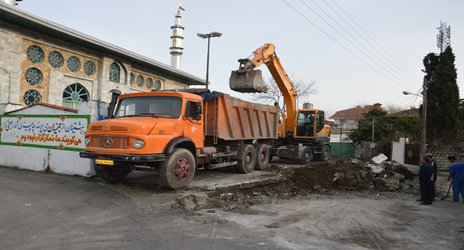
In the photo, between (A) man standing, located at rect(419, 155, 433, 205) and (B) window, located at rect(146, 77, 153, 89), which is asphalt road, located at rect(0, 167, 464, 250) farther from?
(B) window, located at rect(146, 77, 153, 89)

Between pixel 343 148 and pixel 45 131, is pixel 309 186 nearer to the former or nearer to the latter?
pixel 45 131

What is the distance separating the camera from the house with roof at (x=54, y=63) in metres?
19.9

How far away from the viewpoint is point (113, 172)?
32.3 feet

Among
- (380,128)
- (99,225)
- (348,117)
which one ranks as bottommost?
(99,225)

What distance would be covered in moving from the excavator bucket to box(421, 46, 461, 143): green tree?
16291 millimetres

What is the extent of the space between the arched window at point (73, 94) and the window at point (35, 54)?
8.38ft

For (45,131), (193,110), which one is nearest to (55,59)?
(45,131)

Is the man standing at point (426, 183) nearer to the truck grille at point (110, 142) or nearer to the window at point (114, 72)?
the truck grille at point (110, 142)

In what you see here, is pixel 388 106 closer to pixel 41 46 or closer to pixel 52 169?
pixel 41 46

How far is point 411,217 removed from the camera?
7566mm

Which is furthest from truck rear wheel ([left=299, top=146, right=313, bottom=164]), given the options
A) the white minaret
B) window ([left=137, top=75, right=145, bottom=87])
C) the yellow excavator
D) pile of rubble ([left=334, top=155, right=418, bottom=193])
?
the white minaret

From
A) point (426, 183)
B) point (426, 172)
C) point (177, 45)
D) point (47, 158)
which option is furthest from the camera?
point (177, 45)

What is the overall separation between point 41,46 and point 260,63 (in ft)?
48.7

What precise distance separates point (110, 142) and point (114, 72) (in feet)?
69.7
